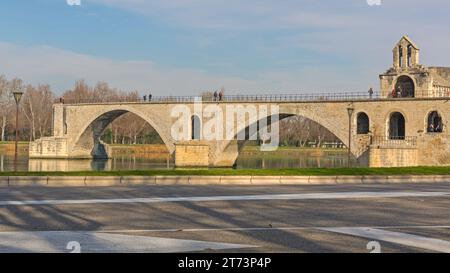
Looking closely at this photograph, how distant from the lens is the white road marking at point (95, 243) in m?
7.99

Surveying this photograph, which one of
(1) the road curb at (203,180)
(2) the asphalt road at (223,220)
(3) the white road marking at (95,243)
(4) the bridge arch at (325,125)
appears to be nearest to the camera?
(3) the white road marking at (95,243)

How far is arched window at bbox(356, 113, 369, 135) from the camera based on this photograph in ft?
166

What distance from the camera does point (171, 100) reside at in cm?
6619

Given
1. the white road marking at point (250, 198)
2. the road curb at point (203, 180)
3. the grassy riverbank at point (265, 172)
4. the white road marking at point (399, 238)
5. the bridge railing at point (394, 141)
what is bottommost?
the white road marking at point (399, 238)

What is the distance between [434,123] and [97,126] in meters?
44.0

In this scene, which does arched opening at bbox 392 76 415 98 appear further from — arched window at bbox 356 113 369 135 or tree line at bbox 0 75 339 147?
tree line at bbox 0 75 339 147

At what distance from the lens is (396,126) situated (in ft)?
164

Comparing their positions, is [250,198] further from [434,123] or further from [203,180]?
[434,123]

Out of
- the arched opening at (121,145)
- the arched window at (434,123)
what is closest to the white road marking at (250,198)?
the arched window at (434,123)

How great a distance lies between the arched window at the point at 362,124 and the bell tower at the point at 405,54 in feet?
15.3

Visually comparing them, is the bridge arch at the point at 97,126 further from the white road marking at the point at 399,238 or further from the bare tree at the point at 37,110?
the white road marking at the point at 399,238

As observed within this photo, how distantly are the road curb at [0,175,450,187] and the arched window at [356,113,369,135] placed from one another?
2759 centimetres

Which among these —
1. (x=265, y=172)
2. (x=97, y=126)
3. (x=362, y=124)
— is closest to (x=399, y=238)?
(x=265, y=172)
